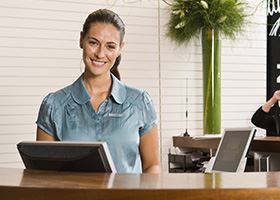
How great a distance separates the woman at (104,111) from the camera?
7.52 ft

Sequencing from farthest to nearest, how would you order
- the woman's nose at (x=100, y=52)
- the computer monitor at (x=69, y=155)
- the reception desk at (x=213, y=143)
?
1. the reception desk at (x=213, y=143)
2. the woman's nose at (x=100, y=52)
3. the computer monitor at (x=69, y=155)

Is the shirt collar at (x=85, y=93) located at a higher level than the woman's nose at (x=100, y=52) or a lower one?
lower

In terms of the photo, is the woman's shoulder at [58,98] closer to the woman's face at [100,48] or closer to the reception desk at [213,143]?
the woman's face at [100,48]

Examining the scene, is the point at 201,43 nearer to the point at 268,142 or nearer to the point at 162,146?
the point at 162,146

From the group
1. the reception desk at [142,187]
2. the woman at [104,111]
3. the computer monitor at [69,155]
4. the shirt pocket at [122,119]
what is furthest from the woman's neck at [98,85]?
the reception desk at [142,187]

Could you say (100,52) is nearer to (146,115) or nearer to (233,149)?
(146,115)

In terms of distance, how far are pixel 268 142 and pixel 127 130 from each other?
101 cm

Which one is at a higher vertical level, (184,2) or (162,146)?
(184,2)

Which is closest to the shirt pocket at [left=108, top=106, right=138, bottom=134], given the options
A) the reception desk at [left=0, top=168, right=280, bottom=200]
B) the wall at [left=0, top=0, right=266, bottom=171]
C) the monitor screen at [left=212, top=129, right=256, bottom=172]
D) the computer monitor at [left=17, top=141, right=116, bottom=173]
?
the monitor screen at [left=212, top=129, right=256, bottom=172]

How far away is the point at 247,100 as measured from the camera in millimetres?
4797

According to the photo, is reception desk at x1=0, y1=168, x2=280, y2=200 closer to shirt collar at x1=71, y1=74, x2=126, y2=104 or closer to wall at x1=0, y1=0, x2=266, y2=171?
shirt collar at x1=71, y1=74, x2=126, y2=104

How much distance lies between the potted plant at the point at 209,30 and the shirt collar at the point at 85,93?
2.02 metres

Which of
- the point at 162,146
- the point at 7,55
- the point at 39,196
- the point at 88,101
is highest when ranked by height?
the point at 7,55

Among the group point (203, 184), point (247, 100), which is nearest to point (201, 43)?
point (247, 100)
